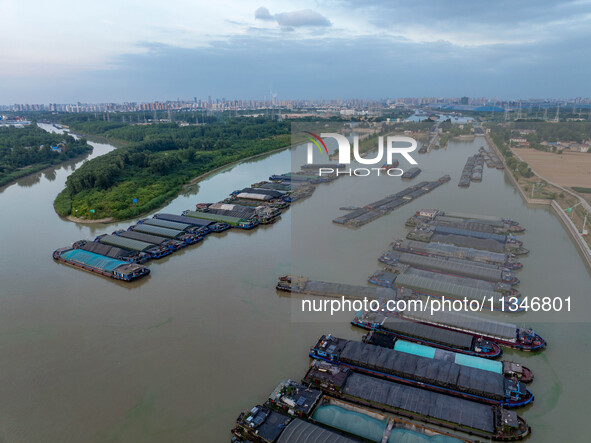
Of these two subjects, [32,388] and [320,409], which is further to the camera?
[32,388]

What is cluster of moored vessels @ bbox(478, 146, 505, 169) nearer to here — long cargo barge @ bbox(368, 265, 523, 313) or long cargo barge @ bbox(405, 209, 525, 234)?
long cargo barge @ bbox(405, 209, 525, 234)

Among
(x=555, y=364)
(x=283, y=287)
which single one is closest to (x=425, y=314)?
(x=555, y=364)

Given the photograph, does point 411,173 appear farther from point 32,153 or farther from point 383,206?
point 32,153

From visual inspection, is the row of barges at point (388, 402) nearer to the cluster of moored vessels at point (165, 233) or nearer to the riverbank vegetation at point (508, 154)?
the cluster of moored vessels at point (165, 233)

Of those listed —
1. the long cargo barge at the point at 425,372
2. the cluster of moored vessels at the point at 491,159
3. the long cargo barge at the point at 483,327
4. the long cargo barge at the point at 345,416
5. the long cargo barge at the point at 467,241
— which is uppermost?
the cluster of moored vessels at the point at 491,159

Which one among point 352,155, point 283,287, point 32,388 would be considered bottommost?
point 32,388

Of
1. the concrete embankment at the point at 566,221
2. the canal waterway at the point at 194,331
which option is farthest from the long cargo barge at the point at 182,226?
the concrete embankment at the point at 566,221

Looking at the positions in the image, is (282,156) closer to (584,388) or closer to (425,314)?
(425,314)
